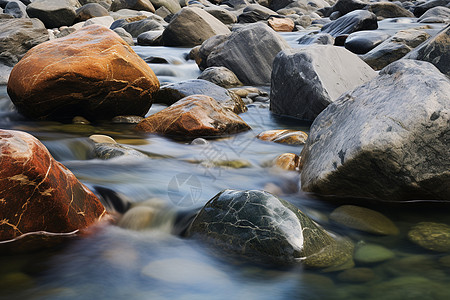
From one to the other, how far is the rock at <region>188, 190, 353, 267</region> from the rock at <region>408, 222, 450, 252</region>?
59 centimetres

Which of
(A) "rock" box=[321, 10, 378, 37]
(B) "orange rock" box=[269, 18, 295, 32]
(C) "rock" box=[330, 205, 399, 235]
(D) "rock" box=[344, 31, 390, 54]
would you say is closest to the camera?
(C) "rock" box=[330, 205, 399, 235]

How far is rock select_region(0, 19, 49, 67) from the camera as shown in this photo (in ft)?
33.0

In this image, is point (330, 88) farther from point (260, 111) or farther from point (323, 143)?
point (323, 143)

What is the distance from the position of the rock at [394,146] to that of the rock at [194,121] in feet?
7.48

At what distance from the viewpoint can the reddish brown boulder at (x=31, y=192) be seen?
8.98 ft

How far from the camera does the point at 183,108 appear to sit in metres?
6.27

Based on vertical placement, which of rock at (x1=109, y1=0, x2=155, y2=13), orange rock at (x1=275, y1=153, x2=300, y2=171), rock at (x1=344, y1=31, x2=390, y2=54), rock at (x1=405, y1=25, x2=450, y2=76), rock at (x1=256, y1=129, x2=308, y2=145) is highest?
rock at (x1=405, y1=25, x2=450, y2=76)

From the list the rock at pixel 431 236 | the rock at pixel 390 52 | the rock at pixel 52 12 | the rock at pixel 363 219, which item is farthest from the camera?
the rock at pixel 52 12

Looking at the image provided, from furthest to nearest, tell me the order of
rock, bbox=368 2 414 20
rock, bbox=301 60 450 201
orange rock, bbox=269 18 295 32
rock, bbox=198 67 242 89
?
rock, bbox=368 2 414 20 < orange rock, bbox=269 18 295 32 < rock, bbox=198 67 242 89 < rock, bbox=301 60 450 201

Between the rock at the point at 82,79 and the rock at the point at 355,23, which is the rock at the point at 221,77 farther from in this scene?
the rock at the point at 355,23

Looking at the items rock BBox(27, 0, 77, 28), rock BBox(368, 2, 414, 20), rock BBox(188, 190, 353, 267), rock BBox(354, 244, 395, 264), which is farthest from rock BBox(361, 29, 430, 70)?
rock BBox(27, 0, 77, 28)

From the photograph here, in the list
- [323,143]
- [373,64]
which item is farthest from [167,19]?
[323,143]

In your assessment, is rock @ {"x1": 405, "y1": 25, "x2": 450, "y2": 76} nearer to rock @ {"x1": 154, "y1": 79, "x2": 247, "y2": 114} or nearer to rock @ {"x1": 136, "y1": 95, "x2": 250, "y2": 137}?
rock @ {"x1": 136, "y1": 95, "x2": 250, "y2": 137}

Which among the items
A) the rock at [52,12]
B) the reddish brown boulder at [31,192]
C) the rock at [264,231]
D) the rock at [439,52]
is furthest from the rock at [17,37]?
the rock at [52,12]
